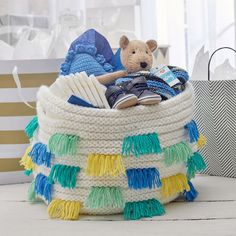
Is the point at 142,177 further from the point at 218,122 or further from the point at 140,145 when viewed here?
the point at 218,122

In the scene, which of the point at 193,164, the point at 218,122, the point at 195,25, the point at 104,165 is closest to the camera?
the point at 104,165

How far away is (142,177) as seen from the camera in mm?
676

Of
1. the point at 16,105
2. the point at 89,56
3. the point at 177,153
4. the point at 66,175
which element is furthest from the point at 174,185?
the point at 16,105

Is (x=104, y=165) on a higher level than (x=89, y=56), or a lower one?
lower

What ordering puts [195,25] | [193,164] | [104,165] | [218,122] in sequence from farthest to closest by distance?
[195,25] < [218,122] < [193,164] < [104,165]

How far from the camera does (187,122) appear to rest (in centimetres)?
75

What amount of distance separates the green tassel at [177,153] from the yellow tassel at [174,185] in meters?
0.03

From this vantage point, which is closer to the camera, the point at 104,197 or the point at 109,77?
the point at 104,197

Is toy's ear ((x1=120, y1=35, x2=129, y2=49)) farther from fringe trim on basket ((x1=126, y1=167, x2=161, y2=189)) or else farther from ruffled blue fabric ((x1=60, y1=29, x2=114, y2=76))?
fringe trim on basket ((x1=126, y1=167, x2=161, y2=189))

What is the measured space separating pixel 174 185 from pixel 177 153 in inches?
2.2

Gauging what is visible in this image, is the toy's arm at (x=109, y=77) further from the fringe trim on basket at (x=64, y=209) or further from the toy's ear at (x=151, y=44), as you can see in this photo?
the fringe trim on basket at (x=64, y=209)

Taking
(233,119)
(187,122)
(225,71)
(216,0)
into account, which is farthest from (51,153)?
(216,0)

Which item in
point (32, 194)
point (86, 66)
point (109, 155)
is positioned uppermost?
point (86, 66)

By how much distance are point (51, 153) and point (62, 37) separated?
1.41 ft
